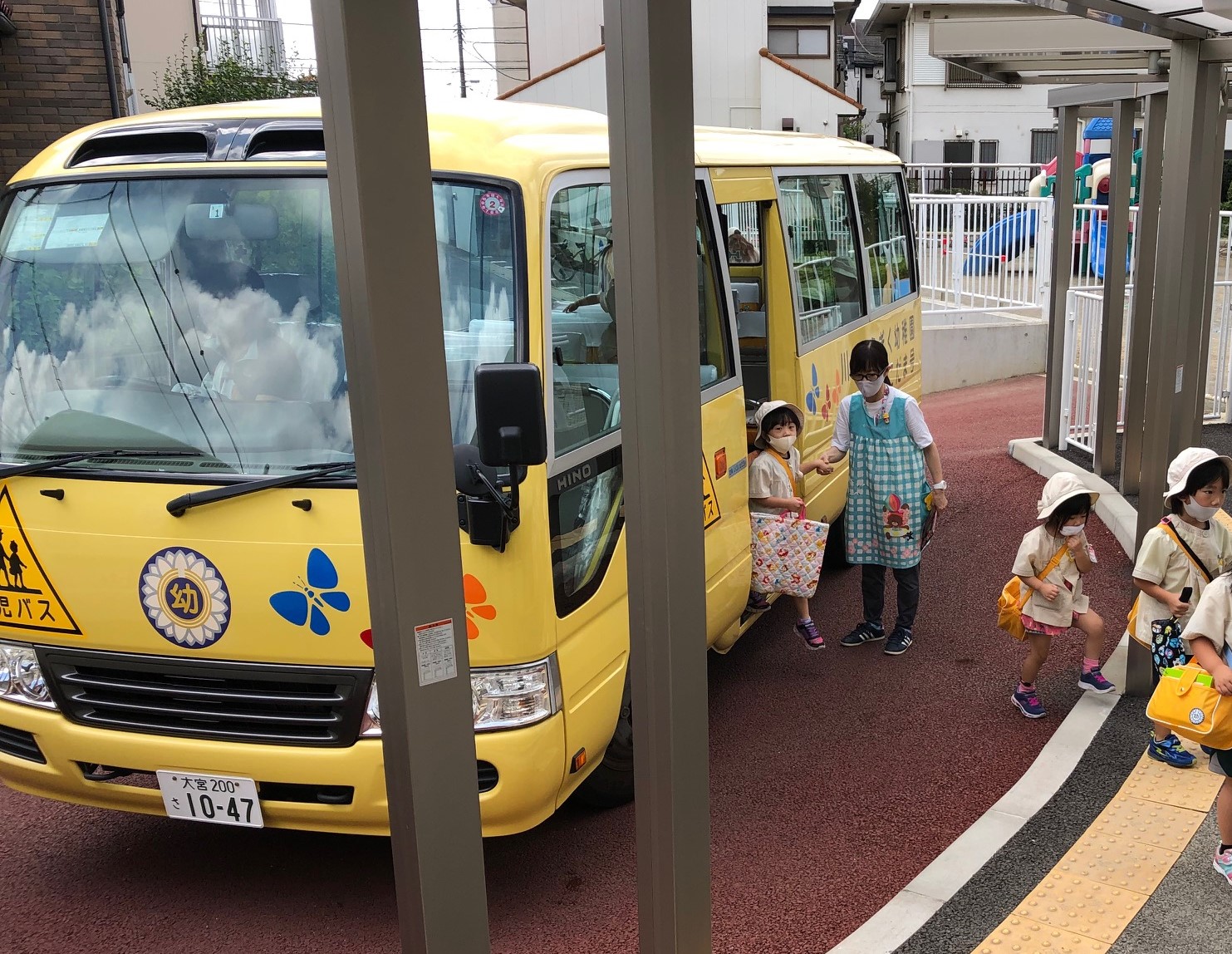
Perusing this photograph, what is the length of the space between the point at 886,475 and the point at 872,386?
472mm

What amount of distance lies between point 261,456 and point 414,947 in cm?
183

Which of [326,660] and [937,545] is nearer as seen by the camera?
[326,660]

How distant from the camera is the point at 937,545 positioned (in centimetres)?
809

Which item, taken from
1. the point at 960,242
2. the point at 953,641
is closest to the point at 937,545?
the point at 953,641

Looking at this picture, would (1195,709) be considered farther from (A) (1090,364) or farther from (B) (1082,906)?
(A) (1090,364)

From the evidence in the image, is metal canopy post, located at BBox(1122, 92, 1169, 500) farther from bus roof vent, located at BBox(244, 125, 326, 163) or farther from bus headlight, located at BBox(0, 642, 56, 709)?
bus headlight, located at BBox(0, 642, 56, 709)

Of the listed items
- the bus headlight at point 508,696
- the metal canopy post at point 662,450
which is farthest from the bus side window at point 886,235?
the metal canopy post at point 662,450

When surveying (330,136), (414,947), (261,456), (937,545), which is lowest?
(937,545)

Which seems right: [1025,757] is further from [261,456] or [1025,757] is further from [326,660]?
[261,456]

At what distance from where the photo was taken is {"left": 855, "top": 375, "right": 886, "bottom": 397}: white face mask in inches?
235

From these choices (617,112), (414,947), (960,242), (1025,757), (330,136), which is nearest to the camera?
(330,136)

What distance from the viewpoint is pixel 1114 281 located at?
8.62m

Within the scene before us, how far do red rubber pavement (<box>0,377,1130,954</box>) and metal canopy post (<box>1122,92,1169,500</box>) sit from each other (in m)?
2.40

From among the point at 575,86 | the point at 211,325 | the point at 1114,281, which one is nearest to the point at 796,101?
the point at 575,86
